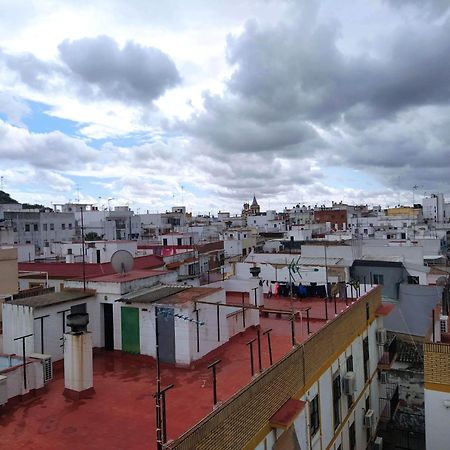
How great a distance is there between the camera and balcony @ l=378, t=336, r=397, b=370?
69.2 ft

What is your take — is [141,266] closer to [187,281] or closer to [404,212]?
[187,281]

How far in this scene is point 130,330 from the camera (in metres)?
14.0

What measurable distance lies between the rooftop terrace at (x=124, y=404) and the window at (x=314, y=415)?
1.79 metres

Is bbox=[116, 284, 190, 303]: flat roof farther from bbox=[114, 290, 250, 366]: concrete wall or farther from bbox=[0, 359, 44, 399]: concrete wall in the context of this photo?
bbox=[0, 359, 44, 399]: concrete wall

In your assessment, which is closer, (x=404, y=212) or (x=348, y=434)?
(x=348, y=434)

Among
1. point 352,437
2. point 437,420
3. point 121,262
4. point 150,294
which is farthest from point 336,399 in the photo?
point 121,262

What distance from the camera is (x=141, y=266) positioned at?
2645cm

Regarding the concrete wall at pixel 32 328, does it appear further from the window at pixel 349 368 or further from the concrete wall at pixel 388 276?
the concrete wall at pixel 388 276

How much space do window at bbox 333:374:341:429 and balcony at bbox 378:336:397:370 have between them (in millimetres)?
6684

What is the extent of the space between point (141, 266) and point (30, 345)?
1378 centimetres

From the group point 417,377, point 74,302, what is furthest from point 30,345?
point 417,377

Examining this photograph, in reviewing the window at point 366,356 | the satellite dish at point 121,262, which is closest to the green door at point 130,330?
the satellite dish at point 121,262

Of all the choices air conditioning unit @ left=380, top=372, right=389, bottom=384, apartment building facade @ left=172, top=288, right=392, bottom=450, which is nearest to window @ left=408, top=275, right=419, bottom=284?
air conditioning unit @ left=380, top=372, right=389, bottom=384

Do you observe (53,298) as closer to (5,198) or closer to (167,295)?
(167,295)
